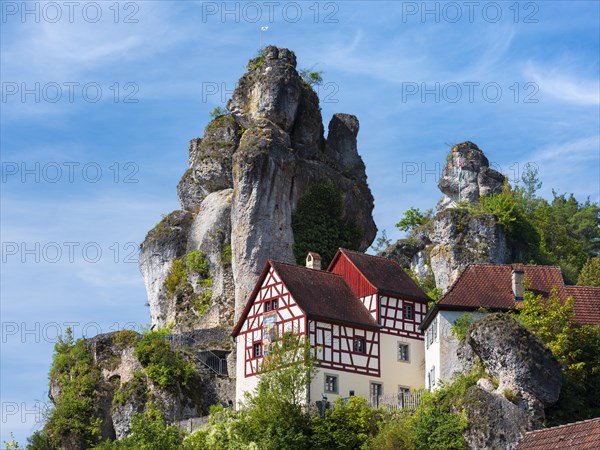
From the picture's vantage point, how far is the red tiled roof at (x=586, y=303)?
64.2 meters

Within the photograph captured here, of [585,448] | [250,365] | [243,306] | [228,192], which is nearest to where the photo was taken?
[585,448]

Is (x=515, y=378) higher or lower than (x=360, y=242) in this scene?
lower

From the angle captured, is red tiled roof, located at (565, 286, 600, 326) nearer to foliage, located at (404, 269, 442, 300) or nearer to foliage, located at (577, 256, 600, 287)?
foliage, located at (404, 269, 442, 300)

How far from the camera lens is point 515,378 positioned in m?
59.8

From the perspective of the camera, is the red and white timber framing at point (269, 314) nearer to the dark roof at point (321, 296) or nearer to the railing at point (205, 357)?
the dark roof at point (321, 296)

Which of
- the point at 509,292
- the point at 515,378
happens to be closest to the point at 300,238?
the point at 509,292

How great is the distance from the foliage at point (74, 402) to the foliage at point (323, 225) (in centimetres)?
1188

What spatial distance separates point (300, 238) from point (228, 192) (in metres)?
6.07

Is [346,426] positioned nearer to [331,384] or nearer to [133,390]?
[331,384]

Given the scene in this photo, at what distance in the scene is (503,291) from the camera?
66375mm

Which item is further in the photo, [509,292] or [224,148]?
[224,148]

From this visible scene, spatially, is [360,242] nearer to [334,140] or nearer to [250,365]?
[334,140]

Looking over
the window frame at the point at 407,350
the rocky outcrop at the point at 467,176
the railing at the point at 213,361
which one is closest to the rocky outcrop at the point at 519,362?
A: the window frame at the point at 407,350

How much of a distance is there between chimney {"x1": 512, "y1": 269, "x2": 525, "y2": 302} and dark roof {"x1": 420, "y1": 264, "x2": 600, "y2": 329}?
209 mm
